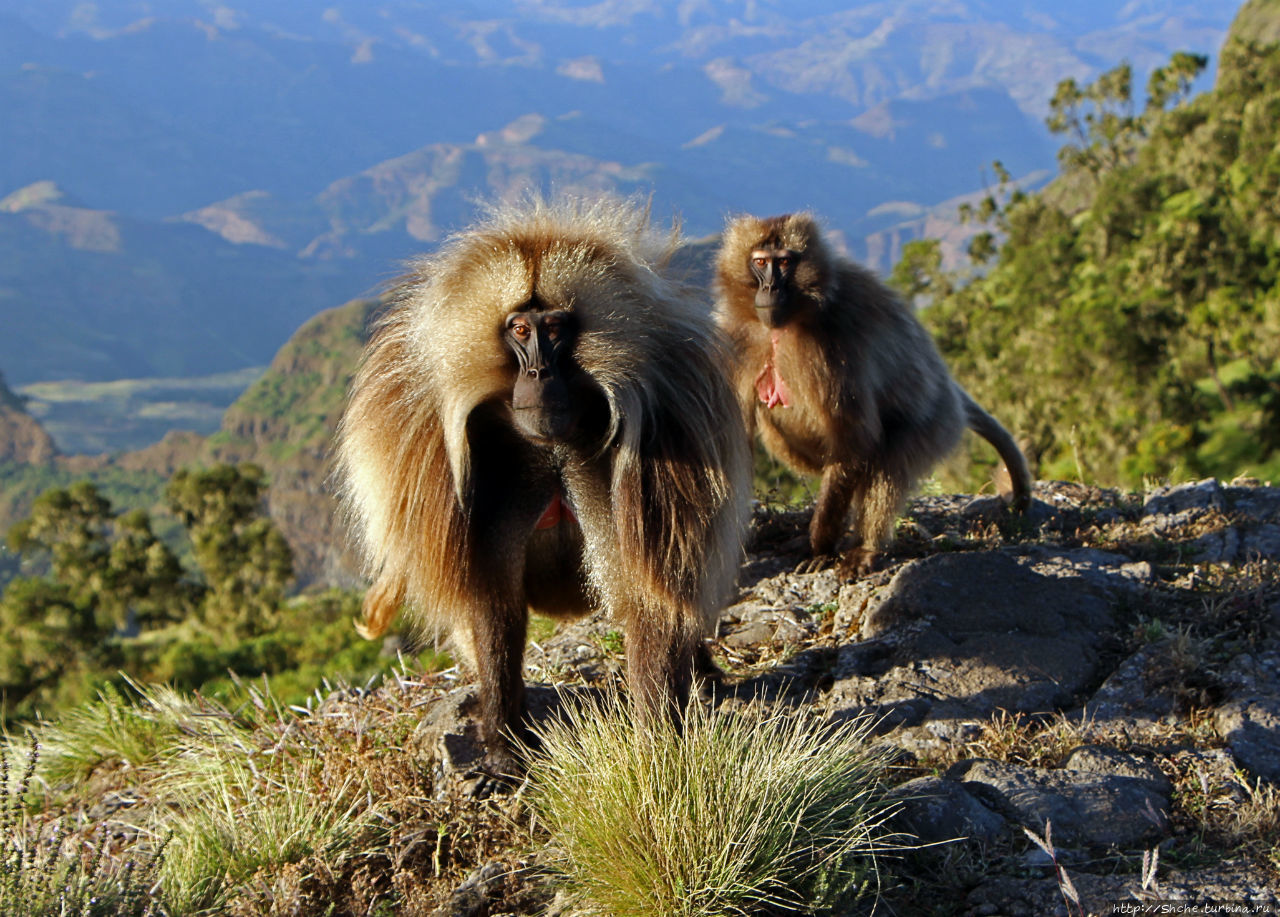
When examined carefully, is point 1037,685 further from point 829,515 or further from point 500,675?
point 500,675

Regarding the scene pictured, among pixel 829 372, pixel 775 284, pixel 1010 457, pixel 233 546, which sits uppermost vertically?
pixel 775 284

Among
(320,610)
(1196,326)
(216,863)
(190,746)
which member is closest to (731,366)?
(216,863)

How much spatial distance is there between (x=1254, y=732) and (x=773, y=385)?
9.12 feet

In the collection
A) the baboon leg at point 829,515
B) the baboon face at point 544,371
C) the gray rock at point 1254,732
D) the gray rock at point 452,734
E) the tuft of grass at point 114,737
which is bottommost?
the tuft of grass at point 114,737

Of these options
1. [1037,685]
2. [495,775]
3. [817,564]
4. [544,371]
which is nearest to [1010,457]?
[817,564]

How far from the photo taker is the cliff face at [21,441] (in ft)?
425

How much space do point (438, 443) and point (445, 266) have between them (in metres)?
0.60

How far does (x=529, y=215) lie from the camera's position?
3.62 meters

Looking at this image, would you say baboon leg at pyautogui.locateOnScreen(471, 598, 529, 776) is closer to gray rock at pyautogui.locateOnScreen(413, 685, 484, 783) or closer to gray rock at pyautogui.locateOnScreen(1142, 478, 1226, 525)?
gray rock at pyautogui.locateOnScreen(413, 685, 484, 783)

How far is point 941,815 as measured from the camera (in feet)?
10.4

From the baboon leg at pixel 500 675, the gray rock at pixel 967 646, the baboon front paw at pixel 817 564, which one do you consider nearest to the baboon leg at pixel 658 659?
the baboon leg at pixel 500 675

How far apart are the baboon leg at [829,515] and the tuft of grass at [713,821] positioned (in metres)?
2.28

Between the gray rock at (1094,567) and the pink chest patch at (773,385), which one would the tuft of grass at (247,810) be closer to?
the pink chest patch at (773,385)

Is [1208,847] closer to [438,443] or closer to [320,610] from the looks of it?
[438,443]
